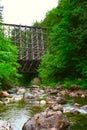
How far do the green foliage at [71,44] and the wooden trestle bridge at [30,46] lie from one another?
29.5 m

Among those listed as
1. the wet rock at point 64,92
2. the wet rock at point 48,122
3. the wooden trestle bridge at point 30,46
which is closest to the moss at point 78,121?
the wet rock at point 48,122

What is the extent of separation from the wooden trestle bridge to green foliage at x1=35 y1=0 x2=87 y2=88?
96.7ft

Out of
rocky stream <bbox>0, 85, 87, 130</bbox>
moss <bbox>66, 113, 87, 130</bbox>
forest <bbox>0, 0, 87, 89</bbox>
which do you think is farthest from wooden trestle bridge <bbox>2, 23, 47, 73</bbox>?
moss <bbox>66, 113, 87, 130</bbox>

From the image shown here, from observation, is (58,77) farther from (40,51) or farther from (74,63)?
(40,51)

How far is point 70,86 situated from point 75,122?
40.7ft

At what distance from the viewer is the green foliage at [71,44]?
983 inches

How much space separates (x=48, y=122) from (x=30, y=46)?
173 feet

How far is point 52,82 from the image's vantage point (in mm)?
29484

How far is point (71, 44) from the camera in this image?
83.3 ft

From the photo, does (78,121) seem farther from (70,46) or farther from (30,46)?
(30,46)

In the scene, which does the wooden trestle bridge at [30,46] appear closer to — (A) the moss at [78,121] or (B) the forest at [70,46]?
(B) the forest at [70,46]

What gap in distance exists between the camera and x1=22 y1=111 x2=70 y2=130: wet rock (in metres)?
10.4

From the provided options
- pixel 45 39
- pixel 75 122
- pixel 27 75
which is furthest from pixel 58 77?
pixel 45 39

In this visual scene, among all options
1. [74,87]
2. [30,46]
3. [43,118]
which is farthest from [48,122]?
[30,46]
